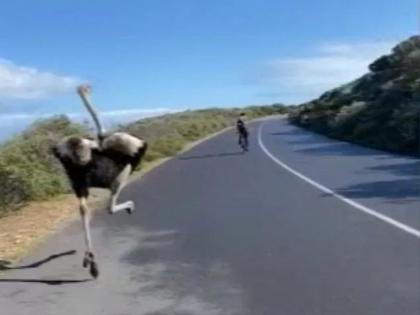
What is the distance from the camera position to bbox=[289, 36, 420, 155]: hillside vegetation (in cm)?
3553

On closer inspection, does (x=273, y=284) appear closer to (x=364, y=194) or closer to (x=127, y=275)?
(x=127, y=275)

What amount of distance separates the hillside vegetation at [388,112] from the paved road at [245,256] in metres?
14.7

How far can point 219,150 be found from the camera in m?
41.0

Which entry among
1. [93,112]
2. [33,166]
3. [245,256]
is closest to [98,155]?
[93,112]

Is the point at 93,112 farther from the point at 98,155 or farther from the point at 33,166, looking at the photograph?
the point at 33,166

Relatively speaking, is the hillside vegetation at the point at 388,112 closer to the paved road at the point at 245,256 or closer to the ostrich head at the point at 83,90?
the paved road at the point at 245,256

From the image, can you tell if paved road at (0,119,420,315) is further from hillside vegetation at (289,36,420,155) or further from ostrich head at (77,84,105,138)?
hillside vegetation at (289,36,420,155)

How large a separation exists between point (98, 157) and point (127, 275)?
144cm

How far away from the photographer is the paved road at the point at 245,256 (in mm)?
8383

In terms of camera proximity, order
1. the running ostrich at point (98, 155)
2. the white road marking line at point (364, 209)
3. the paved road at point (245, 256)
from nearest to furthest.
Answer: the paved road at point (245, 256) < the running ostrich at point (98, 155) < the white road marking line at point (364, 209)

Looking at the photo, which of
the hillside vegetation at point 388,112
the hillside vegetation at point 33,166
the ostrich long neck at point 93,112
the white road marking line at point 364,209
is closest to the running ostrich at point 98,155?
the ostrich long neck at point 93,112

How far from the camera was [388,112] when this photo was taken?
42969mm

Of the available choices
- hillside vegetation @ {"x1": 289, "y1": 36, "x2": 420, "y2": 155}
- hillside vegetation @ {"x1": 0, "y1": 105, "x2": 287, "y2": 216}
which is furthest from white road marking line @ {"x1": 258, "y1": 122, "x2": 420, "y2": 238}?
hillside vegetation @ {"x1": 289, "y1": 36, "x2": 420, "y2": 155}

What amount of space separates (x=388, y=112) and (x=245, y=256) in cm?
3319
